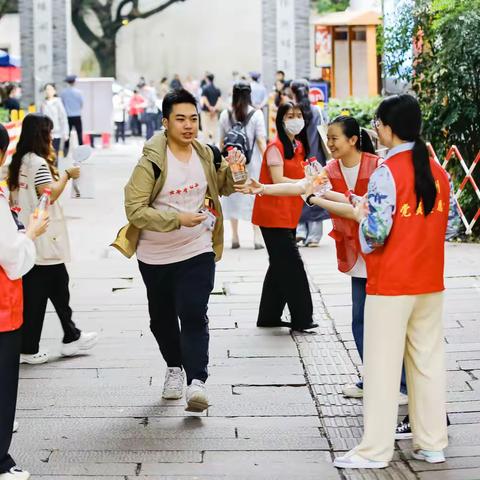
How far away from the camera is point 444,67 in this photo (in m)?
12.4

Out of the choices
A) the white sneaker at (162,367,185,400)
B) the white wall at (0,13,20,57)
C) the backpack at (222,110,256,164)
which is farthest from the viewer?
the white wall at (0,13,20,57)

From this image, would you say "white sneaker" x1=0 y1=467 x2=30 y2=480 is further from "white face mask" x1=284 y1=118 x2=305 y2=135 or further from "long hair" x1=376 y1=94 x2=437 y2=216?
"white face mask" x1=284 y1=118 x2=305 y2=135

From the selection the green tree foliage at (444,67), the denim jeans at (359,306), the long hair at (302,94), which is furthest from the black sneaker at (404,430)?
the green tree foliage at (444,67)

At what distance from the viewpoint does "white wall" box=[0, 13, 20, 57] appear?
4309 centimetres

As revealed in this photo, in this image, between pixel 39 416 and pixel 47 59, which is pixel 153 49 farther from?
pixel 39 416

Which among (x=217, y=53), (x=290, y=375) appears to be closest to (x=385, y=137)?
(x=290, y=375)

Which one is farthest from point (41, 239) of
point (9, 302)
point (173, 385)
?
point (9, 302)

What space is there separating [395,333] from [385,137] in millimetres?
874

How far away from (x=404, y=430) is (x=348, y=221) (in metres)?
1.20

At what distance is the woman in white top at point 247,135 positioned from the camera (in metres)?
11.1

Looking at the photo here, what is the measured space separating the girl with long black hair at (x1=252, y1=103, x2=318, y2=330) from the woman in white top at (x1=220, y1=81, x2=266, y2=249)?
281cm

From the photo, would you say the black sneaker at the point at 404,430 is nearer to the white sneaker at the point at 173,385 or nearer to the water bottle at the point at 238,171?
the white sneaker at the point at 173,385

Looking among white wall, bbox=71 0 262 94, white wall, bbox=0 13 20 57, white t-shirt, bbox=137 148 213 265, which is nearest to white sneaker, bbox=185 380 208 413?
white t-shirt, bbox=137 148 213 265

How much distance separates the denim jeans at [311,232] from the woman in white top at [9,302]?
7382mm
